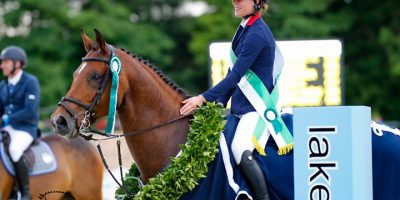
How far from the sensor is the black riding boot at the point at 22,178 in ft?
35.2

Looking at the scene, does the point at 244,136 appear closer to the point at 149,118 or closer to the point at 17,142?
the point at 149,118

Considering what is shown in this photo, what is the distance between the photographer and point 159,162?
6.17 m

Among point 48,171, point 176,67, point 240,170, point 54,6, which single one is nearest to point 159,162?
point 240,170

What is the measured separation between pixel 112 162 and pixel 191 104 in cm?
1009

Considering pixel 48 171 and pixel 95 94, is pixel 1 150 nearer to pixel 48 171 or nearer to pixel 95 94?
pixel 48 171

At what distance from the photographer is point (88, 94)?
5992mm

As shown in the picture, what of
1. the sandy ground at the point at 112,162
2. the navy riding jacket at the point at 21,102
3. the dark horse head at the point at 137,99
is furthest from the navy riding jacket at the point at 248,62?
the sandy ground at the point at 112,162

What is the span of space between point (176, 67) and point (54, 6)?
696 centimetres

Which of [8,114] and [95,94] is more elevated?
[8,114]

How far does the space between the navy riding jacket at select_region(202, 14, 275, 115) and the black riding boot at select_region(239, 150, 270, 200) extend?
14.7 inches

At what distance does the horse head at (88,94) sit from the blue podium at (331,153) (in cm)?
133

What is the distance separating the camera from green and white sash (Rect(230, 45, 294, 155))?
6117 millimetres

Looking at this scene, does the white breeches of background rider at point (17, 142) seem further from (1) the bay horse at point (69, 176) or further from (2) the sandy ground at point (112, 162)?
(2) the sandy ground at point (112, 162)

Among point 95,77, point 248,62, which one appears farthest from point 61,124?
point 248,62
